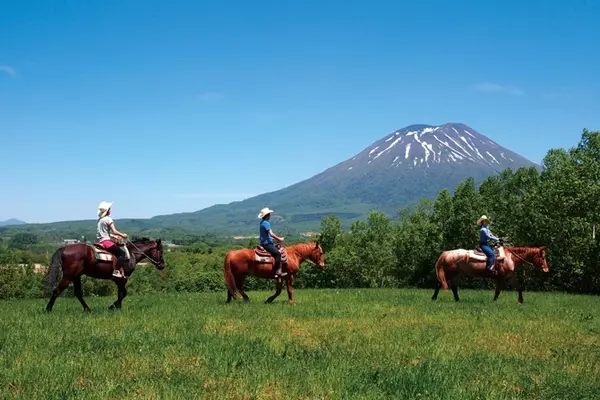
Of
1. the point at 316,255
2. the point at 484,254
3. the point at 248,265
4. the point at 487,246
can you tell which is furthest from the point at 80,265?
the point at 487,246

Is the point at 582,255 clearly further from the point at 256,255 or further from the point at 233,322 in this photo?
the point at 233,322

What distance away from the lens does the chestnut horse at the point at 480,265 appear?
69.1ft

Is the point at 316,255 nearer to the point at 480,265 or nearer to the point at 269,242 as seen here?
the point at 269,242

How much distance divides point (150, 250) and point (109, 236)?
→ 1.85 meters

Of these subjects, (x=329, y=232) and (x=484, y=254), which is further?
(x=329, y=232)

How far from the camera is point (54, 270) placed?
15969mm

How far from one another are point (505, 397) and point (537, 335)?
5.90 m

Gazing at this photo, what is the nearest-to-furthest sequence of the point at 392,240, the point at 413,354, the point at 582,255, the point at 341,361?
the point at 341,361
the point at 413,354
the point at 582,255
the point at 392,240

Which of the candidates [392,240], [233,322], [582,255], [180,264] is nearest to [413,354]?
[233,322]

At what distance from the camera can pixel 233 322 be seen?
13.8 m

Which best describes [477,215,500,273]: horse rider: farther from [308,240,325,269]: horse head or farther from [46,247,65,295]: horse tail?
[46,247,65,295]: horse tail

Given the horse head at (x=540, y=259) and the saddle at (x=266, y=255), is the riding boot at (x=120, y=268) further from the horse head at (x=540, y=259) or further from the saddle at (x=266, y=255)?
the horse head at (x=540, y=259)

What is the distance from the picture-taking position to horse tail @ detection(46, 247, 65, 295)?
16.0 meters

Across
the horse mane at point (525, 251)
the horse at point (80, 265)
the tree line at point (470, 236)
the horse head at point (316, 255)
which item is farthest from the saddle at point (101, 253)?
the tree line at point (470, 236)
